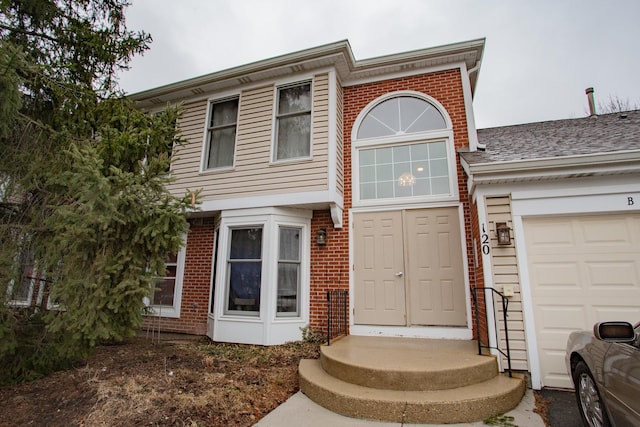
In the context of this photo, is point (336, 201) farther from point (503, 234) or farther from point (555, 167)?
point (555, 167)

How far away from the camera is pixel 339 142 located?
6.22 meters

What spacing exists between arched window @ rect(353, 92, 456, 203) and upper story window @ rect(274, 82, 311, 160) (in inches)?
41.0

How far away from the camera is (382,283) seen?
564 centimetres

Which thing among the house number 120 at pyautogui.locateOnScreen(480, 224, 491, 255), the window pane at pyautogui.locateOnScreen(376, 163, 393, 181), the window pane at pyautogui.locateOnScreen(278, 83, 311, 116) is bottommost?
the house number 120 at pyautogui.locateOnScreen(480, 224, 491, 255)

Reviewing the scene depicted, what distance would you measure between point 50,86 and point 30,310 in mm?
3064

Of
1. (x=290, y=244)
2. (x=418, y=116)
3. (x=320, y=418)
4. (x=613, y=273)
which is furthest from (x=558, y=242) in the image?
(x=290, y=244)

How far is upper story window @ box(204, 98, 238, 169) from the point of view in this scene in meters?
6.89

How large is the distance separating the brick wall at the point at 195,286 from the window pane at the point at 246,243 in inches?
33.9

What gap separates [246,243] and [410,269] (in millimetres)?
3105

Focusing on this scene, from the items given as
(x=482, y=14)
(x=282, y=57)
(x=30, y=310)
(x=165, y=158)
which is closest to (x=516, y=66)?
(x=482, y=14)

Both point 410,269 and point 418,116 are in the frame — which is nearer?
point 410,269

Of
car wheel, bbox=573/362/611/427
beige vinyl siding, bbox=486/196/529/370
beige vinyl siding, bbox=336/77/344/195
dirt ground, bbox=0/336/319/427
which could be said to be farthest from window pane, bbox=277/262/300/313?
car wheel, bbox=573/362/611/427

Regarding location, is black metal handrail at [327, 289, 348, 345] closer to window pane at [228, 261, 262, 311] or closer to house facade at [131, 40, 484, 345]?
house facade at [131, 40, 484, 345]

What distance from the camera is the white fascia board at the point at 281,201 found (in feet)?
Answer: 18.6
